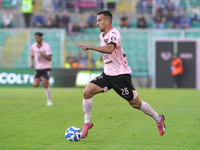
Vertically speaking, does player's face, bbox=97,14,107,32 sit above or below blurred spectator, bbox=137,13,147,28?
above

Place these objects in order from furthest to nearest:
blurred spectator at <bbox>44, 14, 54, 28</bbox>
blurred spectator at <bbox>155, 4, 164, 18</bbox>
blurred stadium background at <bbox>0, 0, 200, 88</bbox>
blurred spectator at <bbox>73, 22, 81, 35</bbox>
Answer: blurred spectator at <bbox>155, 4, 164, 18</bbox> < blurred spectator at <bbox>44, 14, 54, 28</bbox> < blurred spectator at <bbox>73, 22, 81, 35</bbox> < blurred stadium background at <bbox>0, 0, 200, 88</bbox>

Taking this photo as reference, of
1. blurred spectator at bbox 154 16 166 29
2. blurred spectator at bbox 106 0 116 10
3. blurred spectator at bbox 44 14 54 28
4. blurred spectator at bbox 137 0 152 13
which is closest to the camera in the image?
blurred spectator at bbox 154 16 166 29

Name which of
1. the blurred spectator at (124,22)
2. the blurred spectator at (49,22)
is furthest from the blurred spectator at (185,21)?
the blurred spectator at (49,22)

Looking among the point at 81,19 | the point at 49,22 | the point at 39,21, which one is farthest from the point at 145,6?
the point at 39,21

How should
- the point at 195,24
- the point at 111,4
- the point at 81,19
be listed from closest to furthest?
the point at 195,24 < the point at 81,19 < the point at 111,4

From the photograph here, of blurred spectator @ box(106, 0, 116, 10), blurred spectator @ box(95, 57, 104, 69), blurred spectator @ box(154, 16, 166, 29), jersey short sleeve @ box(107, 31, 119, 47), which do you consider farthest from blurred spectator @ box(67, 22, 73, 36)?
jersey short sleeve @ box(107, 31, 119, 47)

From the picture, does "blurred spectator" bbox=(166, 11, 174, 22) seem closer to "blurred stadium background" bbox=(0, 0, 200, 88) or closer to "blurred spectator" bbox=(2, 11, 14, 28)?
"blurred stadium background" bbox=(0, 0, 200, 88)

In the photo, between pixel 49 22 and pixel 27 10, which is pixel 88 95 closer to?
pixel 49 22

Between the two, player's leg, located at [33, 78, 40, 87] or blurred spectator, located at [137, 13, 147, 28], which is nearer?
player's leg, located at [33, 78, 40, 87]

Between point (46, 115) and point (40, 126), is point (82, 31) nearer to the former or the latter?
point (46, 115)

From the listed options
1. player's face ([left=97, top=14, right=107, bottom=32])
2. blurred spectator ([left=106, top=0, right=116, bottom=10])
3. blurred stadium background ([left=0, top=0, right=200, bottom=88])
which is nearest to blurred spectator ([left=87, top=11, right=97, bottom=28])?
blurred stadium background ([left=0, top=0, right=200, bottom=88])

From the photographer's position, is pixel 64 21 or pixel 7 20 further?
pixel 7 20

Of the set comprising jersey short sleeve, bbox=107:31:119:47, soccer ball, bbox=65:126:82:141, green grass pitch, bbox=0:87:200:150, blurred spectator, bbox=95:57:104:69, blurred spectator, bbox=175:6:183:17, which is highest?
blurred spectator, bbox=175:6:183:17

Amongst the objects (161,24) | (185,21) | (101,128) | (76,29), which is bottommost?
(101,128)
